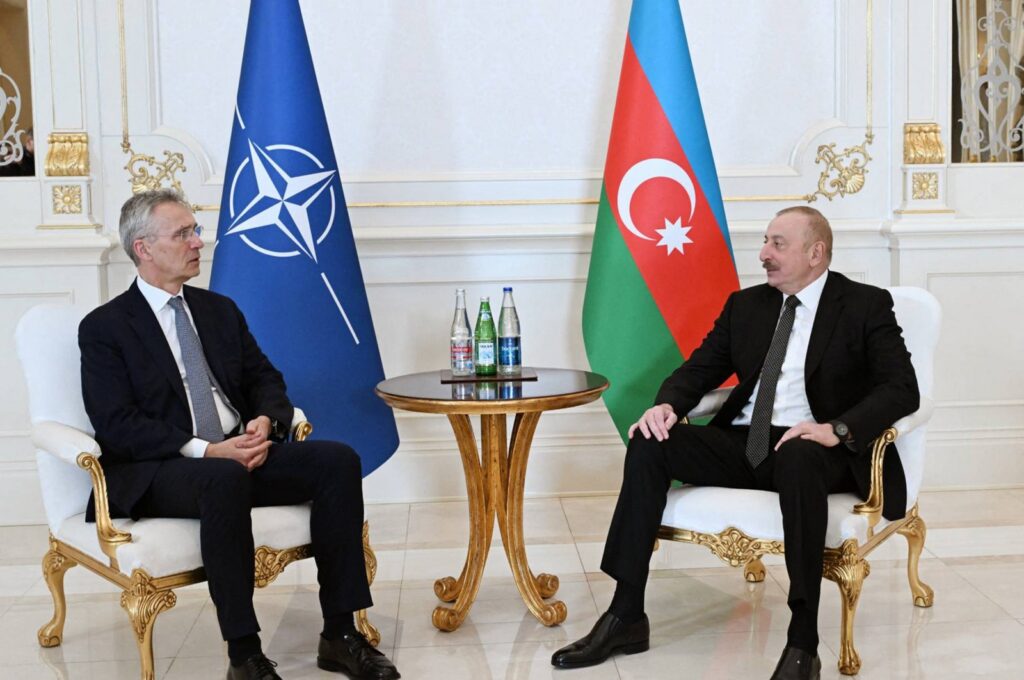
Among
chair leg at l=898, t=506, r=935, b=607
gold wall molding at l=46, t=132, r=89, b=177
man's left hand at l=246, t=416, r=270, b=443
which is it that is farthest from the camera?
gold wall molding at l=46, t=132, r=89, b=177

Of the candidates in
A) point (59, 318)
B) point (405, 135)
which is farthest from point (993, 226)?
point (59, 318)

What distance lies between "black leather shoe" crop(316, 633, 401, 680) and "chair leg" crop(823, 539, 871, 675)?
117 cm

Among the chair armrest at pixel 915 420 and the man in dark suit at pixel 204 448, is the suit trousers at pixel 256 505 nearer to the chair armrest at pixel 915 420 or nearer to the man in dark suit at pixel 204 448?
the man in dark suit at pixel 204 448

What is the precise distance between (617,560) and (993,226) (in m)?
2.63

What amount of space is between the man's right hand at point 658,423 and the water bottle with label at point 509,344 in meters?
0.49

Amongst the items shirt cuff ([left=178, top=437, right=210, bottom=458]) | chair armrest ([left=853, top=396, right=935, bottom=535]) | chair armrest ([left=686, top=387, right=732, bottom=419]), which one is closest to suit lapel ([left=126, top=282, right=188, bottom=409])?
shirt cuff ([left=178, top=437, right=210, bottom=458])

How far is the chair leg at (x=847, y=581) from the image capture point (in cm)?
292

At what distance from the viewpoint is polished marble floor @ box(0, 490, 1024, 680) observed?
10.1 ft

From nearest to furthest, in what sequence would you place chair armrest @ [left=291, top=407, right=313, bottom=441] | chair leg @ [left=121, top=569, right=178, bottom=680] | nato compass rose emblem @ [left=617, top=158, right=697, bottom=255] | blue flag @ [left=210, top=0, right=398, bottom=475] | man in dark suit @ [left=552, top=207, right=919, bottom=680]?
chair leg @ [left=121, top=569, right=178, bottom=680]
man in dark suit @ [left=552, top=207, right=919, bottom=680]
chair armrest @ [left=291, top=407, right=313, bottom=441]
blue flag @ [left=210, top=0, right=398, bottom=475]
nato compass rose emblem @ [left=617, top=158, right=697, bottom=255]

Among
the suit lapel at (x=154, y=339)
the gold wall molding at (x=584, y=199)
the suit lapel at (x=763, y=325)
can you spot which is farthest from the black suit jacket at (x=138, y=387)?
the gold wall molding at (x=584, y=199)

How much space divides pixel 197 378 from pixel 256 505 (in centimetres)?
39

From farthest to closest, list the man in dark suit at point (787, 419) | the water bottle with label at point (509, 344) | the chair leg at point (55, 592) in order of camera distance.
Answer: the water bottle with label at point (509, 344) < the chair leg at point (55, 592) < the man in dark suit at point (787, 419)

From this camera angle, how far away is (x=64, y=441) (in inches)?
117

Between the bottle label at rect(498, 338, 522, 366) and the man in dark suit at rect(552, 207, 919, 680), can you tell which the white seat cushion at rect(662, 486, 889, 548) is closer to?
the man in dark suit at rect(552, 207, 919, 680)
